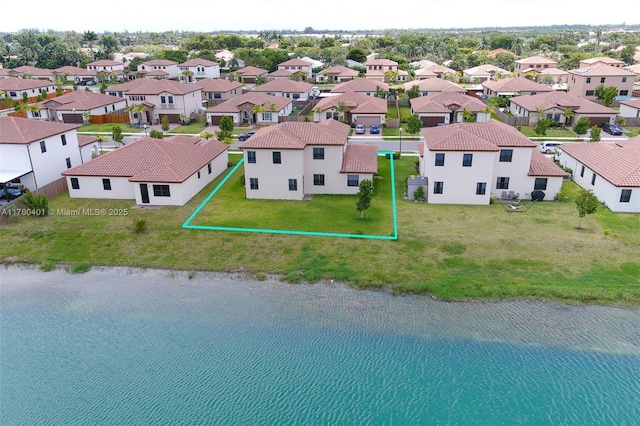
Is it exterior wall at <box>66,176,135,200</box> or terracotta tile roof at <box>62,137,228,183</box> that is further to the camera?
exterior wall at <box>66,176,135,200</box>

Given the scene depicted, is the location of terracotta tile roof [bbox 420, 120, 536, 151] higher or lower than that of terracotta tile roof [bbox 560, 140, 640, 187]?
higher

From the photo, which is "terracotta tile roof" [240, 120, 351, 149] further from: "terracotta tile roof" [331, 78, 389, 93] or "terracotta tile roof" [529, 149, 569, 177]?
"terracotta tile roof" [331, 78, 389, 93]

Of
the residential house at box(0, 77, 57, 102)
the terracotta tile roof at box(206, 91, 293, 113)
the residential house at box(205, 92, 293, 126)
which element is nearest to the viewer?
the residential house at box(205, 92, 293, 126)

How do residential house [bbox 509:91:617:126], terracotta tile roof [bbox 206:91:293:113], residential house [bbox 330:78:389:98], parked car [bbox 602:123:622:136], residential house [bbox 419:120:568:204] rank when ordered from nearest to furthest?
Result: residential house [bbox 419:120:568:204] → parked car [bbox 602:123:622:136] → residential house [bbox 509:91:617:126] → terracotta tile roof [bbox 206:91:293:113] → residential house [bbox 330:78:389:98]

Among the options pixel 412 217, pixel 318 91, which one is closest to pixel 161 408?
pixel 412 217

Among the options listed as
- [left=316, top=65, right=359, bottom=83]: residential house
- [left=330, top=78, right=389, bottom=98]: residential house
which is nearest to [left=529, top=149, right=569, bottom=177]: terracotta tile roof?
[left=330, top=78, right=389, bottom=98]: residential house

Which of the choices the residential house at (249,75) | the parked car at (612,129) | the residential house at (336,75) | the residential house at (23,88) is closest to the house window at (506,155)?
the parked car at (612,129)
